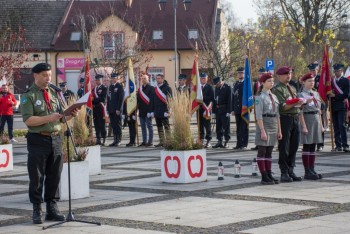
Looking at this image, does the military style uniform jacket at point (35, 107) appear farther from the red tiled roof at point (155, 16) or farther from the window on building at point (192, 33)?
the window on building at point (192, 33)

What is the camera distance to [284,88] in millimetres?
14898

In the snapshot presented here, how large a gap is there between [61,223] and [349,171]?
23.4 feet

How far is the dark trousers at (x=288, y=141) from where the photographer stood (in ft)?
48.4

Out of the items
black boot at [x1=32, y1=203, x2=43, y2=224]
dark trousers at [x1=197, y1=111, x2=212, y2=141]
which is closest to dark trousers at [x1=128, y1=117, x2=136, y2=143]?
dark trousers at [x1=197, y1=111, x2=212, y2=141]

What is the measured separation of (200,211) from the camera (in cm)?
1173

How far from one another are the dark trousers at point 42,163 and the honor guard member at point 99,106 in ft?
47.7

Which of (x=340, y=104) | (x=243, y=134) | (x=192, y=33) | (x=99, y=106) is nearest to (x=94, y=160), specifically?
(x=243, y=134)

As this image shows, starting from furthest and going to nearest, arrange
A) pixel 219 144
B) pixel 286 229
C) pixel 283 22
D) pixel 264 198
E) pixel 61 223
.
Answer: pixel 283 22 → pixel 219 144 → pixel 264 198 → pixel 61 223 → pixel 286 229

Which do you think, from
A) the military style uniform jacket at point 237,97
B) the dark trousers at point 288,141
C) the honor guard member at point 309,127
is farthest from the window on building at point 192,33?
the dark trousers at point 288,141

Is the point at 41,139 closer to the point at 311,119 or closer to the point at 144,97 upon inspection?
the point at 311,119

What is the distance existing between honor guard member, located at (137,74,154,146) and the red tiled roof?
3798 cm

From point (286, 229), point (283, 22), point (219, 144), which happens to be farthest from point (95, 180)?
Result: point (283, 22)

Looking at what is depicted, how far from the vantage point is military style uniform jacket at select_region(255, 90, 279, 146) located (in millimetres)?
14445

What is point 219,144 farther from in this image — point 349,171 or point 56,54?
point 56,54
